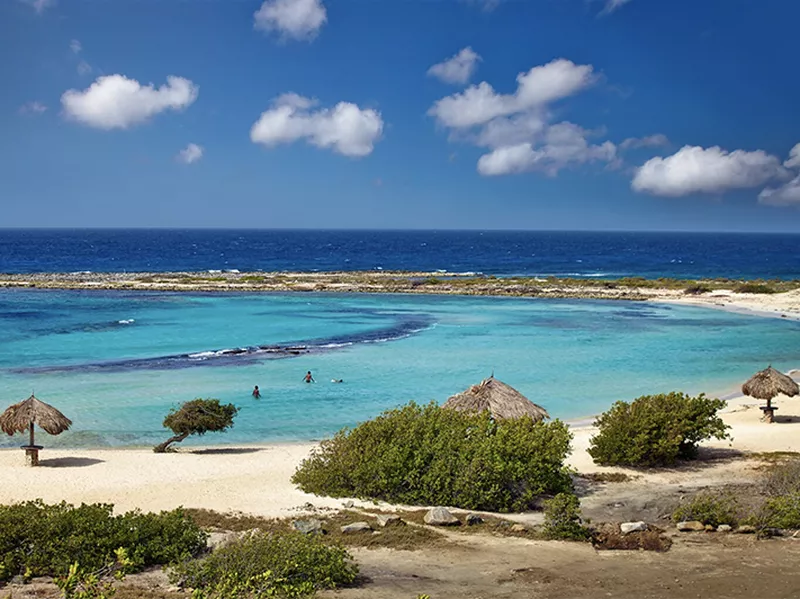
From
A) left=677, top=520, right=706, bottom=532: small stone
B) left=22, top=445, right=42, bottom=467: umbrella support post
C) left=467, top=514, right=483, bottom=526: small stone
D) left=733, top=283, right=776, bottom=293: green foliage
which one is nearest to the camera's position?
left=677, top=520, right=706, bottom=532: small stone

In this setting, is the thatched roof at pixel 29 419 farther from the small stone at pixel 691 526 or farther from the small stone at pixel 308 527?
the small stone at pixel 691 526

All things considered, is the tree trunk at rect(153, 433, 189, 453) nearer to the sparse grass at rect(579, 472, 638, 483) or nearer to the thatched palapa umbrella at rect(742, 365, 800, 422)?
the sparse grass at rect(579, 472, 638, 483)

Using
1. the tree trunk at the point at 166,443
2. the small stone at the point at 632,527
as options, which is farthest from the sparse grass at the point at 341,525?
the tree trunk at the point at 166,443

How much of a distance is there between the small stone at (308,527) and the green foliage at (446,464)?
233 cm

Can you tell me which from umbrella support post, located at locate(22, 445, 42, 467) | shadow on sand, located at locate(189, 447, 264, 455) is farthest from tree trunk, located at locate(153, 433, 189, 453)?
umbrella support post, located at locate(22, 445, 42, 467)

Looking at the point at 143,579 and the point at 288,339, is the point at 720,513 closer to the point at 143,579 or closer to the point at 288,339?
the point at 143,579

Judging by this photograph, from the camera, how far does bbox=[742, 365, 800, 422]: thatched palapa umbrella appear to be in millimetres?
22391

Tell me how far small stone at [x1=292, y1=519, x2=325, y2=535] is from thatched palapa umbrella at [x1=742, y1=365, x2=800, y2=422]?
48.4 feet

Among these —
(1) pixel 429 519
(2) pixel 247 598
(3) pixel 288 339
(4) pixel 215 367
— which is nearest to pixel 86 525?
(2) pixel 247 598

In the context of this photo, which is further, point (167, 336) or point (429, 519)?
point (167, 336)

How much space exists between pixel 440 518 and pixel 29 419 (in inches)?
403

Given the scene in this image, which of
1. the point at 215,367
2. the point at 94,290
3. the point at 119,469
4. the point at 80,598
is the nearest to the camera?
the point at 80,598

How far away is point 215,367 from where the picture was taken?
32.5 m

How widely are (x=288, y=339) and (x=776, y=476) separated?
94.9 feet
